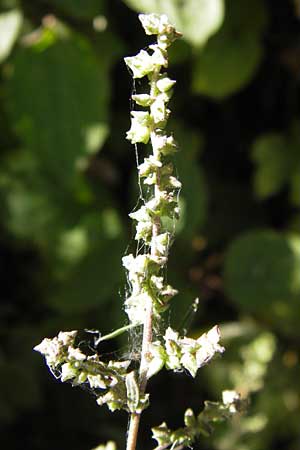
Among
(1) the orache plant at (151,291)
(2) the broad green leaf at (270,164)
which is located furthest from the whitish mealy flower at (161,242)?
(2) the broad green leaf at (270,164)

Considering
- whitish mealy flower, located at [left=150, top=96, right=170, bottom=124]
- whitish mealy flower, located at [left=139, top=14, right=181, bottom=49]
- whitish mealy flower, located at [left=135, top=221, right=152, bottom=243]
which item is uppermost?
whitish mealy flower, located at [left=139, top=14, right=181, bottom=49]

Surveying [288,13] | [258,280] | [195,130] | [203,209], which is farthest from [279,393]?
[288,13]

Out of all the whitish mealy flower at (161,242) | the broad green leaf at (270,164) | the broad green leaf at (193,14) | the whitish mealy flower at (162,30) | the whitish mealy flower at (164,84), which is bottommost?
the whitish mealy flower at (161,242)

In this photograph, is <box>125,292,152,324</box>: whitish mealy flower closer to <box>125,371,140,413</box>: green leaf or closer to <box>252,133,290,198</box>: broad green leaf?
<box>125,371,140,413</box>: green leaf

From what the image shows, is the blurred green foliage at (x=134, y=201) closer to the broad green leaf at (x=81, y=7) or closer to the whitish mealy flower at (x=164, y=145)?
the broad green leaf at (x=81, y=7)

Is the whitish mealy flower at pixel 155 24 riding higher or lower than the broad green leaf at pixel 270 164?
lower

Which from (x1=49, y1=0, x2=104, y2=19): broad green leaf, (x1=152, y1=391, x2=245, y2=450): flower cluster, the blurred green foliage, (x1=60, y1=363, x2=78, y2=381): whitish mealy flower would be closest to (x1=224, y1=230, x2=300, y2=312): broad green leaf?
the blurred green foliage

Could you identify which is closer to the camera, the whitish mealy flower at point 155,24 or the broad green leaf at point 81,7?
the whitish mealy flower at point 155,24

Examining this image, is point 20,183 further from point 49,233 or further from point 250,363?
point 250,363
